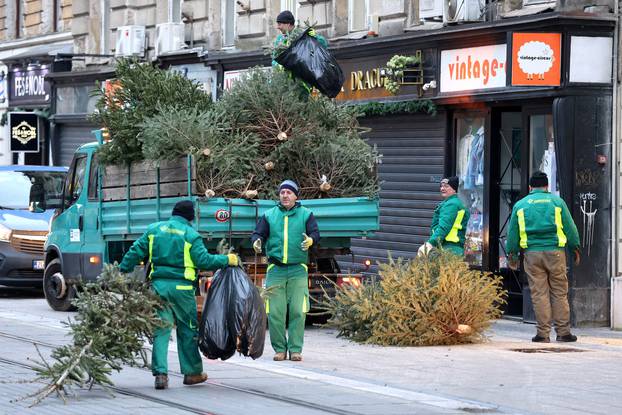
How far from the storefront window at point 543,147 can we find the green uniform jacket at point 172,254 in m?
7.98

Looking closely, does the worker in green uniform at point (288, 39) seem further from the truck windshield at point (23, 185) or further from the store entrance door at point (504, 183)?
the truck windshield at point (23, 185)

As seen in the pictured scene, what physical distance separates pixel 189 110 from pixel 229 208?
158 centimetres

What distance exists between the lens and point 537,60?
18172 mm

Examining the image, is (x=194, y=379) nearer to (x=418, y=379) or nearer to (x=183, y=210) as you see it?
(x=183, y=210)

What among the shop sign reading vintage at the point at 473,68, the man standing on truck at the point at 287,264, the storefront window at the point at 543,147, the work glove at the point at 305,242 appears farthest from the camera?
the shop sign reading vintage at the point at 473,68

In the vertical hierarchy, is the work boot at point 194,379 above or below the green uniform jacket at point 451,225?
below

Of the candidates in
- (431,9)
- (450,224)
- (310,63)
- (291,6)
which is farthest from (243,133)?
(291,6)

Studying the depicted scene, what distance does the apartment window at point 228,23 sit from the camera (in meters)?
27.8

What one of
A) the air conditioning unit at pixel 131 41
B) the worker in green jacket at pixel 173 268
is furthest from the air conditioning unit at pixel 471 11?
the air conditioning unit at pixel 131 41

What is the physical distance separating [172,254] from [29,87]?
25651 mm

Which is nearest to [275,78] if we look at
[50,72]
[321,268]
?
[321,268]

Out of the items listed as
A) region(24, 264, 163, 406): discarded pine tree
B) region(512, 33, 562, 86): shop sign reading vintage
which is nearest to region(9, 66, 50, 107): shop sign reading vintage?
region(512, 33, 562, 86): shop sign reading vintage

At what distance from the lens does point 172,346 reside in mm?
15117

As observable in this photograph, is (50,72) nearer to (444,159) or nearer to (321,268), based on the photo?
(444,159)
